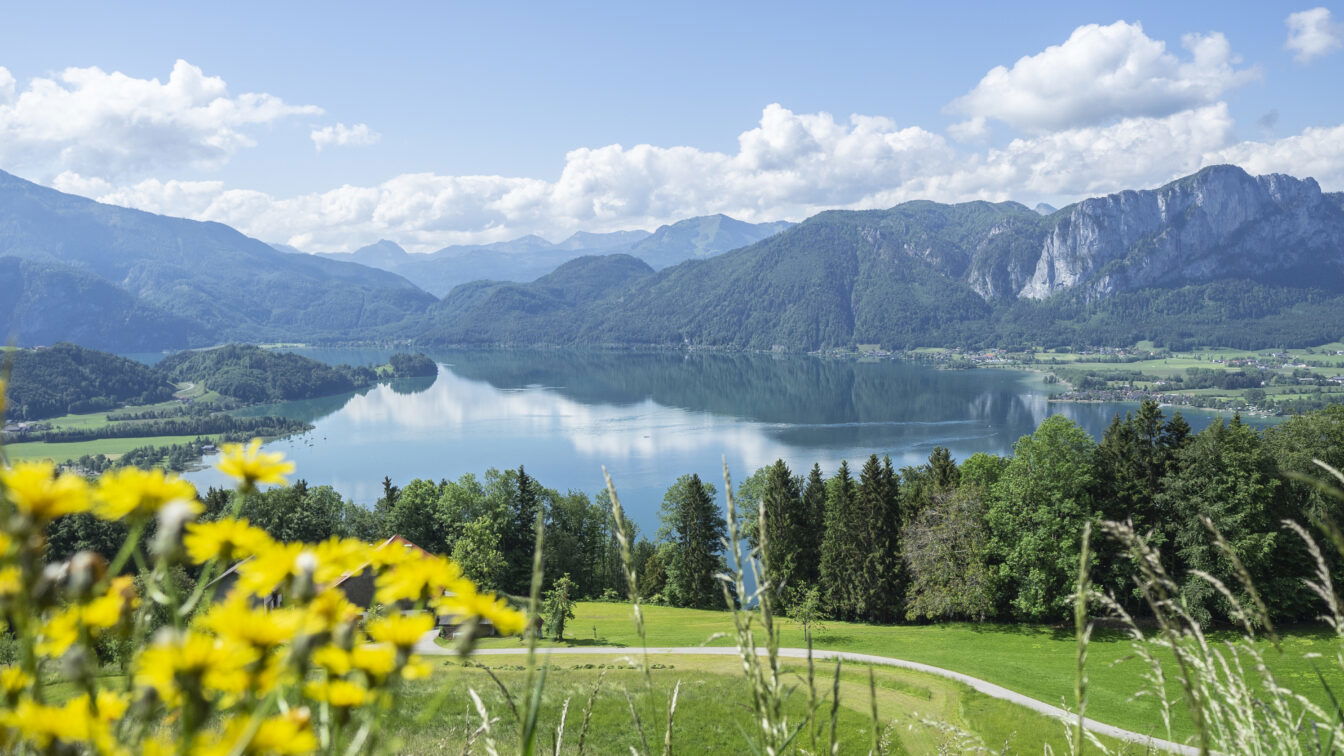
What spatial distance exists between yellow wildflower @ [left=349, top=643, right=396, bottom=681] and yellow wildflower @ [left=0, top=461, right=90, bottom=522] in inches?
13.5

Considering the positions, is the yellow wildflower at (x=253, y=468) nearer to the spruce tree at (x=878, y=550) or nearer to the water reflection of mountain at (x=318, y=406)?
the spruce tree at (x=878, y=550)

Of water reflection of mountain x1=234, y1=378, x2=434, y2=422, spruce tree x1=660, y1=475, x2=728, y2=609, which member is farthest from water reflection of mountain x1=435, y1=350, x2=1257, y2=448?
spruce tree x1=660, y1=475, x2=728, y2=609

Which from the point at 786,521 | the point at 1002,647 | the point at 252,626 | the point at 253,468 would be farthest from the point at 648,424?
the point at 252,626

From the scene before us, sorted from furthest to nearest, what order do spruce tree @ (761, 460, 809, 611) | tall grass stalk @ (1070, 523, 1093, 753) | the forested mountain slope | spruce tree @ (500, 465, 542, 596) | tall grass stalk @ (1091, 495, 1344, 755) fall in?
the forested mountain slope → spruce tree @ (500, 465, 542, 596) → spruce tree @ (761, 460, 809, 611) → tall grass stalk @ (1091, 495, 1344, 755) → tall grass stalk @ (1070, 523, 1093, 753)

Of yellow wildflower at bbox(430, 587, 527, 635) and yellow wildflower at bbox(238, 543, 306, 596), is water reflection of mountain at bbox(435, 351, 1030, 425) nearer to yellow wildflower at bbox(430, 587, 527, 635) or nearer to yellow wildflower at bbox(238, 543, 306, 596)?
yellow wildflower at bbox(430, 587, 527, 635)

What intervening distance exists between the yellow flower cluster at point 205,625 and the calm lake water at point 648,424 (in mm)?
47195

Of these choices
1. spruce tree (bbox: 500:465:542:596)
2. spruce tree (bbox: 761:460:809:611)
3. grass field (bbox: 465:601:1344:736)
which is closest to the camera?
grass field (bbox: 465:601:1344:736)

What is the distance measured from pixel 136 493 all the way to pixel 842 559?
124 ft

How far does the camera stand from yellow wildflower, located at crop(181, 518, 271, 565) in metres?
1.00

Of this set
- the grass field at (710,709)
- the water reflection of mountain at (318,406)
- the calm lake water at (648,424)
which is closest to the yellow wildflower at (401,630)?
the grass field at (710,709)

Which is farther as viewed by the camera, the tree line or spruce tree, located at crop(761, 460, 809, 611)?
spruce tree, located at crop(761, 460, 809, 611)

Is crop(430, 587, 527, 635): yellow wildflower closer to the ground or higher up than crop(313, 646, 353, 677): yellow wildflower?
higher up

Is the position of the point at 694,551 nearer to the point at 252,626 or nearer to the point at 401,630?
the point at 401,630

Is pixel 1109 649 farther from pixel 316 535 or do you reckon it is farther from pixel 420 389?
pixel 420 389
